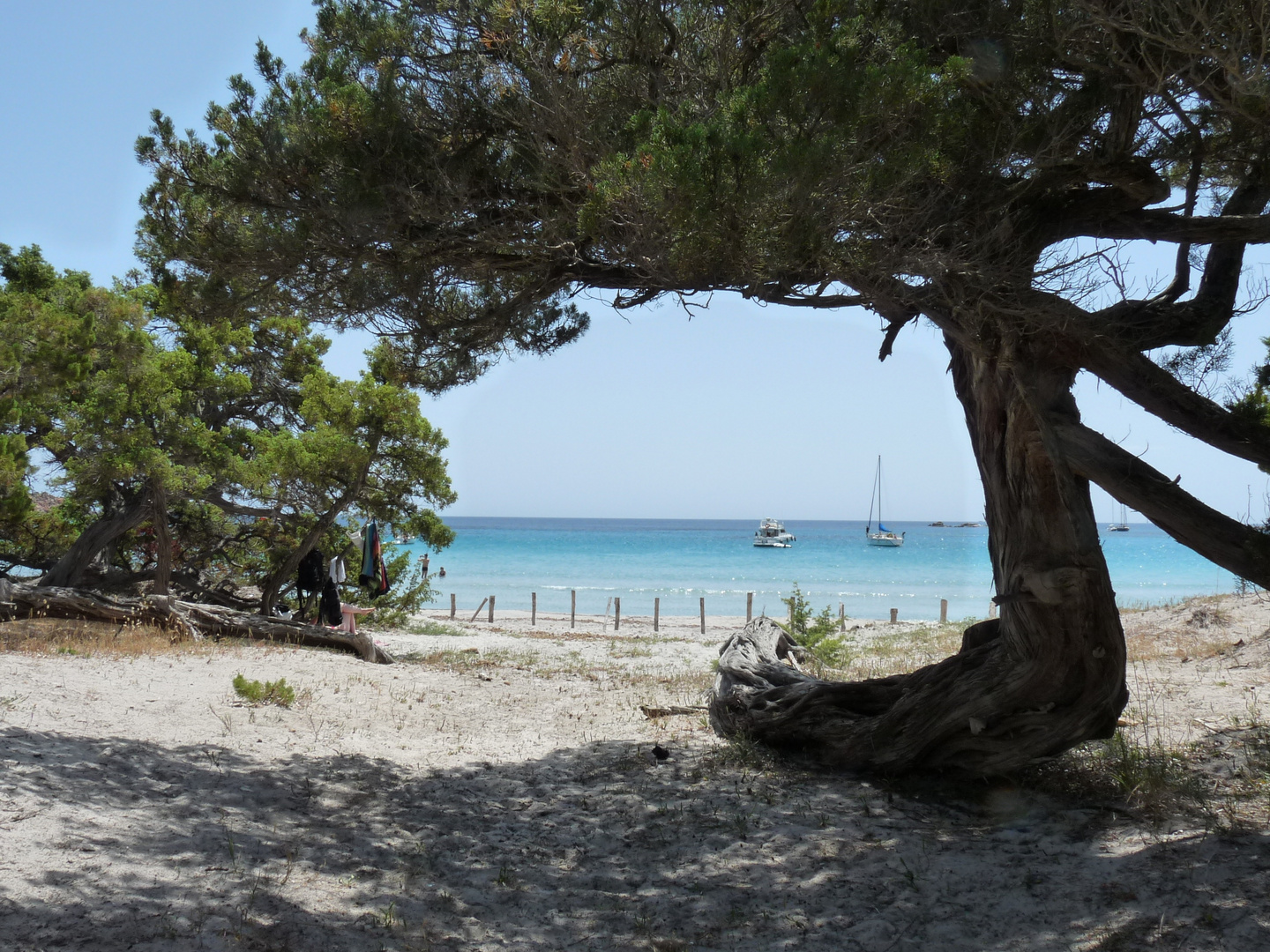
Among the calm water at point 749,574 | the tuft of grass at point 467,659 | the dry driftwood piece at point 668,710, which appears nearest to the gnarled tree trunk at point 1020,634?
the dry driftwood piece at point 668,710

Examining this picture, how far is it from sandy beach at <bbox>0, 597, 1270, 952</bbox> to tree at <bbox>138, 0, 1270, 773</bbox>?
808mm

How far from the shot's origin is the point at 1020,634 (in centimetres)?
514

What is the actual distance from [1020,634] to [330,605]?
416 inches

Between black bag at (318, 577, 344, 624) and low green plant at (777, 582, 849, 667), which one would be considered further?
black bag at (318, 577, 344, 624)

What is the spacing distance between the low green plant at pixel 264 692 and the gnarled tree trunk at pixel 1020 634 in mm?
4178

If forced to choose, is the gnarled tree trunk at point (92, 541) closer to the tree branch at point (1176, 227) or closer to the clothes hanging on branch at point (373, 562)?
the clothes hanging on branch at point (373, 562)

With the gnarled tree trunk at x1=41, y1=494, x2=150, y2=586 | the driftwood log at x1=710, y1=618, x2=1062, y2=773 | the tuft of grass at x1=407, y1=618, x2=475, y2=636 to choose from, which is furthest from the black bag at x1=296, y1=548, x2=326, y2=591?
the driftwood log at x1=710, y1=618, x2=1062, y2=773

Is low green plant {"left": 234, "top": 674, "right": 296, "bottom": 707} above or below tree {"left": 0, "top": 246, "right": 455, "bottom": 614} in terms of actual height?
below

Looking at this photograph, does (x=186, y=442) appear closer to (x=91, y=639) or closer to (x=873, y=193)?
(x=91, y=639)

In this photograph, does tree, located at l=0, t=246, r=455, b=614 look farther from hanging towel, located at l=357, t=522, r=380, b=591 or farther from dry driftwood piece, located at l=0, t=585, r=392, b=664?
dry driftwood piece, located at l=0, t=585, r=392, b=664

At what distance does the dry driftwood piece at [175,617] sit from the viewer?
1023cm

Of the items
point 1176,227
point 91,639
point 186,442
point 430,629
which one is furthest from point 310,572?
point 1176,227

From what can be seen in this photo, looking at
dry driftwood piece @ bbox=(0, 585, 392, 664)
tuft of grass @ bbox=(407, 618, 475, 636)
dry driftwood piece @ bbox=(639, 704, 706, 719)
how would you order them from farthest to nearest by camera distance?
1. tuft of grass @ bbox=(407, 618, 475, 636)
2. dry driftwood piece @ bbox=(0, 585, 392, 664)
3. dry driftwood piece @ bbox=(639, 704, 706, 719)

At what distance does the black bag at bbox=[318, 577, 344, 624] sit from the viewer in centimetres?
1310
